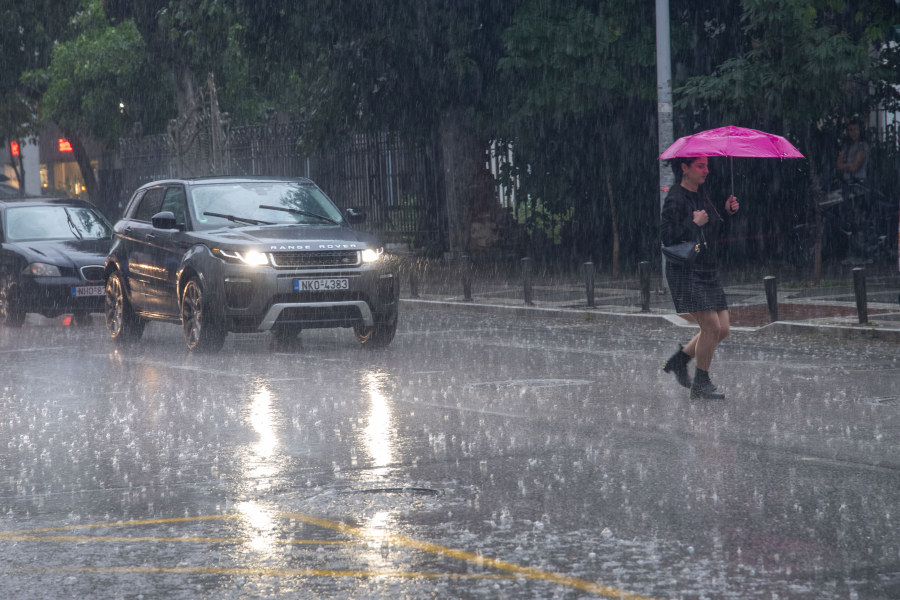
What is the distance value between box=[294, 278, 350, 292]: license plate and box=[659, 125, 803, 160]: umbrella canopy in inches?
144

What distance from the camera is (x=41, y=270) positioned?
53.1 feet

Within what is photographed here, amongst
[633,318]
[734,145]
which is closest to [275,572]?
[734,145]

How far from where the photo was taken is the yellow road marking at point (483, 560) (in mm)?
4543

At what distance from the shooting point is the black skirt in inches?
356

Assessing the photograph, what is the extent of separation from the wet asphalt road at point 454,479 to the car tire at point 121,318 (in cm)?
256

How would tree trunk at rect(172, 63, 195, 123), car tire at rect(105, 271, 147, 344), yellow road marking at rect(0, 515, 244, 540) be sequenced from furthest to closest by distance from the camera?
tree trunk at rect(172, 63, 195, 123)
car tire at rect(105, 271, 147, 344)
yellow road marking at rect(0, 515, 244, 540)

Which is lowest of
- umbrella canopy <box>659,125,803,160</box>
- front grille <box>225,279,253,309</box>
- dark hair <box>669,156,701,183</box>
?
front grille <box>225,279,253,309</box>

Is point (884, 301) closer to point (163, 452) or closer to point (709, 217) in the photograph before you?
point (709, 217)

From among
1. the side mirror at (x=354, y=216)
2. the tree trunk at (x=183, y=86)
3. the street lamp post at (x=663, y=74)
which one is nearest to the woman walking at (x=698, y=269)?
the side mirror at (x=354, y=216)

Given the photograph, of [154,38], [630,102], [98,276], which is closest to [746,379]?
[98,276]

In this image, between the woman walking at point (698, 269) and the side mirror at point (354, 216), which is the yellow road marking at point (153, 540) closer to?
the woman walking at point (698, 269)

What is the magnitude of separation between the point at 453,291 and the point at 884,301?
668cm

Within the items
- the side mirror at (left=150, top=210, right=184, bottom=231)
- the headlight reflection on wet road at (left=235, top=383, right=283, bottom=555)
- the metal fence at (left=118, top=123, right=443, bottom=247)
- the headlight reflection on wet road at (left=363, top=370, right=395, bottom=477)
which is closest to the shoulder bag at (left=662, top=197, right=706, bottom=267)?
the headlight reflection on wet road at (left=363, top=370, right=395, bottom=477)

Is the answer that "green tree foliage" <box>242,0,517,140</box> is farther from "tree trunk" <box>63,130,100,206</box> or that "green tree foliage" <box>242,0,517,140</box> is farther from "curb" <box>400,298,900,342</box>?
"tree trunk" <box>63,130,100,206</box>
